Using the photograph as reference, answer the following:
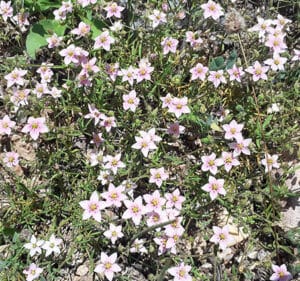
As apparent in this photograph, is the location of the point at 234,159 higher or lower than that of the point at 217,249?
higher

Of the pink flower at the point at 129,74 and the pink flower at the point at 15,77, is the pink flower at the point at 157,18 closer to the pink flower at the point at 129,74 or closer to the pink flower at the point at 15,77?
the pink flower at the point at 129,74

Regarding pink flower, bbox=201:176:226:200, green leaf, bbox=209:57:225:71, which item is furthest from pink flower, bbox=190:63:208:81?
pink flower, bbox=201:176:226:200

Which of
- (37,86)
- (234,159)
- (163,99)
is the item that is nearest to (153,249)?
(234,159)

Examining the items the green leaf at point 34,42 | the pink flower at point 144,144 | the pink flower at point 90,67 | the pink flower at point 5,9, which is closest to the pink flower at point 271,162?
the pink flower at point 144,144

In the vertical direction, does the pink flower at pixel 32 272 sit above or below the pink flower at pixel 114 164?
below

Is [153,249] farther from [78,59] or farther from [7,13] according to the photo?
[7,13]

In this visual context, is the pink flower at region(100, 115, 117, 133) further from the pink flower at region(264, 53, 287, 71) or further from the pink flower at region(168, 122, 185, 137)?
the pink flower at region(264, 53, 287, 71)

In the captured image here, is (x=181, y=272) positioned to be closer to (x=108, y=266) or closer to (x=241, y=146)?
(x=108, y=266)
